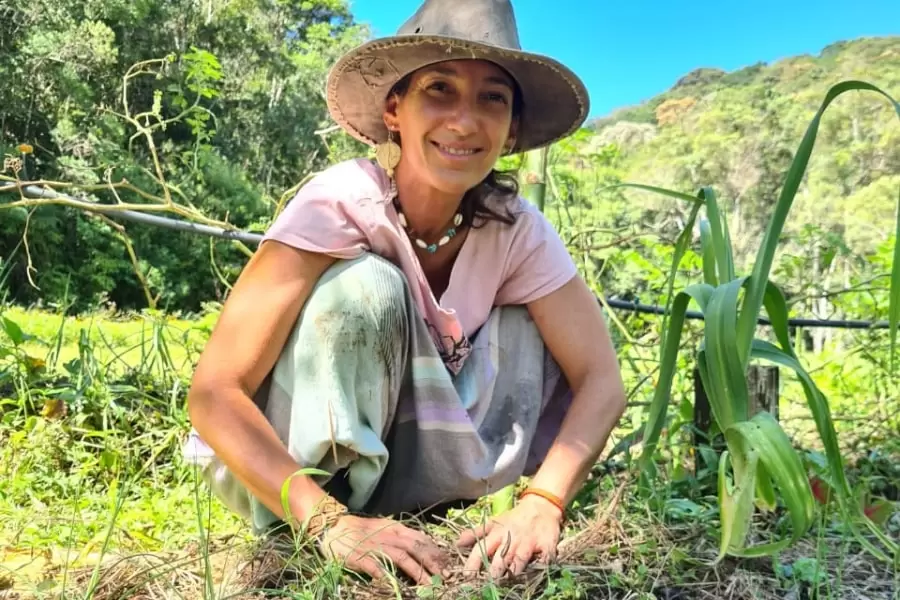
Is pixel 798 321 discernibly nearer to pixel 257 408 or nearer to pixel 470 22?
pixel 470 22

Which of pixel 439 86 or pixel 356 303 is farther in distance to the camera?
pixel 439 86

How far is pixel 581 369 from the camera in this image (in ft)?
4.83

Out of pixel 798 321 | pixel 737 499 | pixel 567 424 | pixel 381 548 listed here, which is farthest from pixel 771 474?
pixel 798 321

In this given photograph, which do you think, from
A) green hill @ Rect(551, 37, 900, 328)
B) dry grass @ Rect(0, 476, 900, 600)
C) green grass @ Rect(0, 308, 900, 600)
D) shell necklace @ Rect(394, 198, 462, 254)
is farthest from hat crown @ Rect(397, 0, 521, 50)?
green hill @ Rect(551, 37, 900, 328)

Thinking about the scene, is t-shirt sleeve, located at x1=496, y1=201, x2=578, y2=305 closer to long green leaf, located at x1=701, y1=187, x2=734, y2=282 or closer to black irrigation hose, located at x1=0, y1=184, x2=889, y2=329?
long green leaf, located at x1=701, y1=187, x2=734, y2=282

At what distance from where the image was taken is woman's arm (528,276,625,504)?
54.2 inches

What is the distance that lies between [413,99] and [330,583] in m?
0.92

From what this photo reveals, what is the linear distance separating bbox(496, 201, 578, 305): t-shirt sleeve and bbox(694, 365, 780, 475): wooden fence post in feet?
1.40

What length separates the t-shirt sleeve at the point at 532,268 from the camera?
148cm

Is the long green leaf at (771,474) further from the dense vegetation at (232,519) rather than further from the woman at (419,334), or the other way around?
the woman at (419,334)

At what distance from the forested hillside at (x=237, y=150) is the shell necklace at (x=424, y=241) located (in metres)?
0.94

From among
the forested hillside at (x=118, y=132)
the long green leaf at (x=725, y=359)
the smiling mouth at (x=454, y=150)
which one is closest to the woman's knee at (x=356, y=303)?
the smiling mouth at (x=454, y=150)

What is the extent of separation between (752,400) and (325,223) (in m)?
1.08

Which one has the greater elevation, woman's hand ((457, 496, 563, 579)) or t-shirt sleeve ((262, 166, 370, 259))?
t-shirt sleeve ((262, 166, 370, 259))
